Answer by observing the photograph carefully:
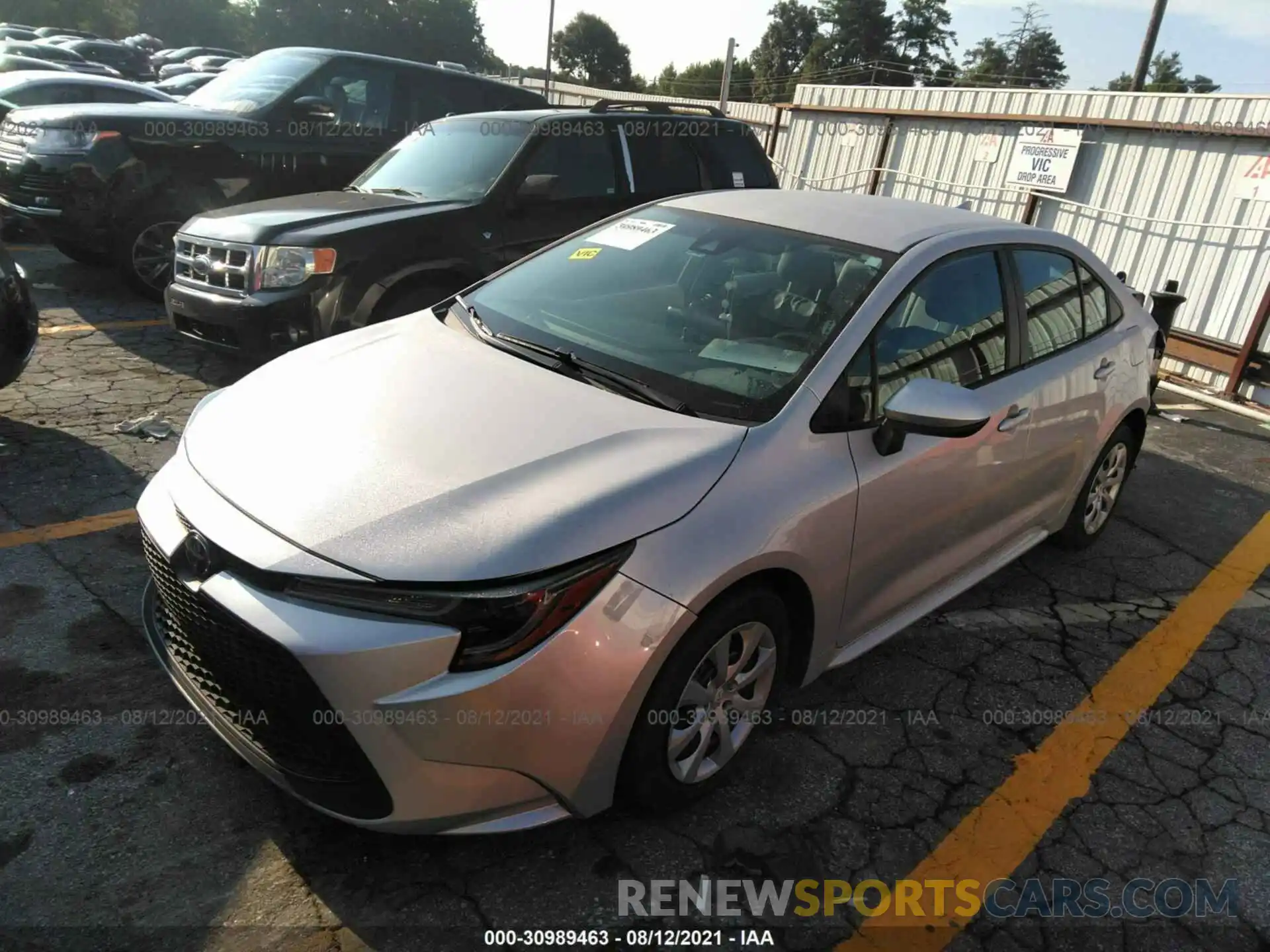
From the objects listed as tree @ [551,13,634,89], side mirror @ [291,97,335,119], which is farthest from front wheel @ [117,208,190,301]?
tree @ [551,13,634,89]

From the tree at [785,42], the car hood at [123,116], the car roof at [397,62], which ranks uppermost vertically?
the tree at [785,42]

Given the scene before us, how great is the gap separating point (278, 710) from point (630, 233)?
7.72ft

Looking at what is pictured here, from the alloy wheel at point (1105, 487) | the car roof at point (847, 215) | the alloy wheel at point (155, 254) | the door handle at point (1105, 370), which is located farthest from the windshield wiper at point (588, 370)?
the alloy wheel at point (155, 254)

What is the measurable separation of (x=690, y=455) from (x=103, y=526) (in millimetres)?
2852

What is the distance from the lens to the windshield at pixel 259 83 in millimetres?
7215

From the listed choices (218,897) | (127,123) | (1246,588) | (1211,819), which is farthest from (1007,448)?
(127,123)

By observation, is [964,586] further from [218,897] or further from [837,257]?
[218,897]

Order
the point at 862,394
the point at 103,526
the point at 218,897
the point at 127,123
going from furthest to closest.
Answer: the point at 127,123 < the point at 103,526 < the point at 862,394 < the point at 218,897

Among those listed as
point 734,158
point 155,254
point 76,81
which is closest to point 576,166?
point 734,158

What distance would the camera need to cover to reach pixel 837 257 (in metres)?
3.05

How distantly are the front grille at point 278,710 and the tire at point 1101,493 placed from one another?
3.53 metres

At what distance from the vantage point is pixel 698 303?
3078 mm

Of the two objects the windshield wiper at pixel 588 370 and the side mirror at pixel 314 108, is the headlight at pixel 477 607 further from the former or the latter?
the side mirror at pixel 314 108

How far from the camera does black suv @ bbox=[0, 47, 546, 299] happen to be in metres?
6.71
